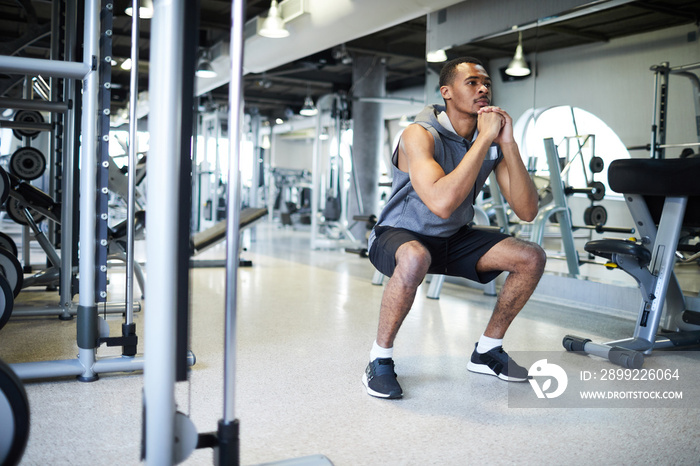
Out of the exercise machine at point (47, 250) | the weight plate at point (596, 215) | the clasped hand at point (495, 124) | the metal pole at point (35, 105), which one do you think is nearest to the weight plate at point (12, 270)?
the exercise machine at point (47, 250)

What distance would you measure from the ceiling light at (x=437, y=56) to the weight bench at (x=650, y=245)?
2.61 meters

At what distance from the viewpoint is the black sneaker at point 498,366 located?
201cm

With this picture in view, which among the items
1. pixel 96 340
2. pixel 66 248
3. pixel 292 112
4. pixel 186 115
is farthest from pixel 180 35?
pixel 292 112

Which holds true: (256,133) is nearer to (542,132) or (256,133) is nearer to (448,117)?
(542,132)

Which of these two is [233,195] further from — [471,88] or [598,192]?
[598,192]

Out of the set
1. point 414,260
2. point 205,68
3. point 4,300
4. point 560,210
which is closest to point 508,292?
point 414,260

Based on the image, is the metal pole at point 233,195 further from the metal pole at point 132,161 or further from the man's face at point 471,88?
the man's face at point 471,88

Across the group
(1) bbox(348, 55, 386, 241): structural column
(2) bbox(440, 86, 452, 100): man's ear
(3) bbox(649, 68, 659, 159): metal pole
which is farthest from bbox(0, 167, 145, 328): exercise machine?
(1) bbox(348, 55, 386, 241): structural column

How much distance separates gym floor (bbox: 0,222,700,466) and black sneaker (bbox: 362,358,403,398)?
31mm

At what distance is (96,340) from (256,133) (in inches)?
409

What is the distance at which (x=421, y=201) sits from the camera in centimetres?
198

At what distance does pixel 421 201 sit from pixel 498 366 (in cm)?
63

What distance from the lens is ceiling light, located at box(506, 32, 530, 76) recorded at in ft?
14.2

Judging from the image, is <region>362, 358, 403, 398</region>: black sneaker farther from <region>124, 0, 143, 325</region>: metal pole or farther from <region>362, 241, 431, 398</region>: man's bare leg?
<region>124, 0, 143, 325</region>: metal pole
